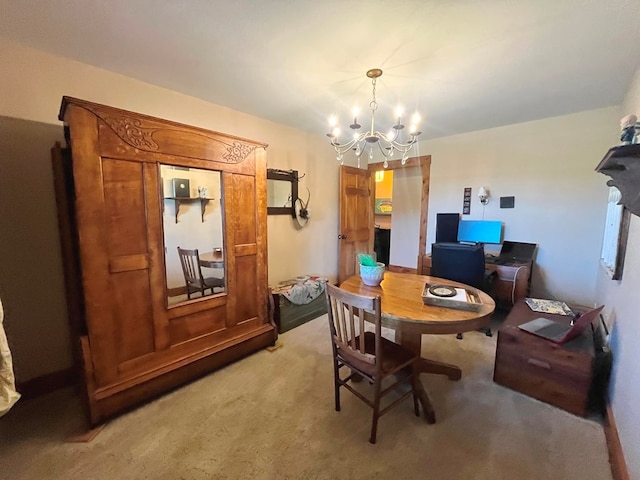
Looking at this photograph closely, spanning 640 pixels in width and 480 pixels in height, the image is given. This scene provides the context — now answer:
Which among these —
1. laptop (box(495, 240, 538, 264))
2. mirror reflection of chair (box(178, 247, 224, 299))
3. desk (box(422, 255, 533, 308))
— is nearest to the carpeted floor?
mirror reflection of chair (box(178, 247, 224, 299))

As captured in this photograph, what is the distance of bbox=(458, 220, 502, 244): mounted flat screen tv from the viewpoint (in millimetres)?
3442

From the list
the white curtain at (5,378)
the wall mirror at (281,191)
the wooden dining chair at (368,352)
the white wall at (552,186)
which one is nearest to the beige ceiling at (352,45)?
the white wall at (552,186)

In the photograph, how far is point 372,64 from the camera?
1940 millimetres

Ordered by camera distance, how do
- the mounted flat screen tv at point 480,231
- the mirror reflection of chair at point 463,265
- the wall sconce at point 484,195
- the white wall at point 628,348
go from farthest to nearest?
the wall sconce at point 484,195, the mounted flat screen tv at point 480,231, the mirror reflection of chair at point 463,265, the white wall at point 628,348

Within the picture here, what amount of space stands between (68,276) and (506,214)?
14.8 feet

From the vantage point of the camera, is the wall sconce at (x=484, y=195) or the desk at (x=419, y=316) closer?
the desk at (x=419, y=316)

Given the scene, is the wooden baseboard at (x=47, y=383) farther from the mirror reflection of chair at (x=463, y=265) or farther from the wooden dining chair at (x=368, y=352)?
the mirror reflection of chair at (x=463, y=265)

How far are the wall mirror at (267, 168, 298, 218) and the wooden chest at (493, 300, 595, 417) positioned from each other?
8.50 feet

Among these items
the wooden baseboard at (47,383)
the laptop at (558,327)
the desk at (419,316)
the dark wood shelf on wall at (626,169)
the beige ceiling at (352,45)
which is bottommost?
the wooden baseboard at (47,383)

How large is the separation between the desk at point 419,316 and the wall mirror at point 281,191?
5.27 ft

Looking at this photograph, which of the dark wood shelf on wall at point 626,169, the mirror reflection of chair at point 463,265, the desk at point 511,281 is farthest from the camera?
the desk at point 511,281

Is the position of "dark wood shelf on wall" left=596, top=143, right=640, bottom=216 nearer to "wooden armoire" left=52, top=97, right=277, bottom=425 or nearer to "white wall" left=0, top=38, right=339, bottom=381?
"wooden armoire" left=52, top=97, right=277, bottom=425

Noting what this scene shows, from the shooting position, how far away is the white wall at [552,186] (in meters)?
2.91

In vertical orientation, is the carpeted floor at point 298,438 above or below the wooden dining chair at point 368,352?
below
